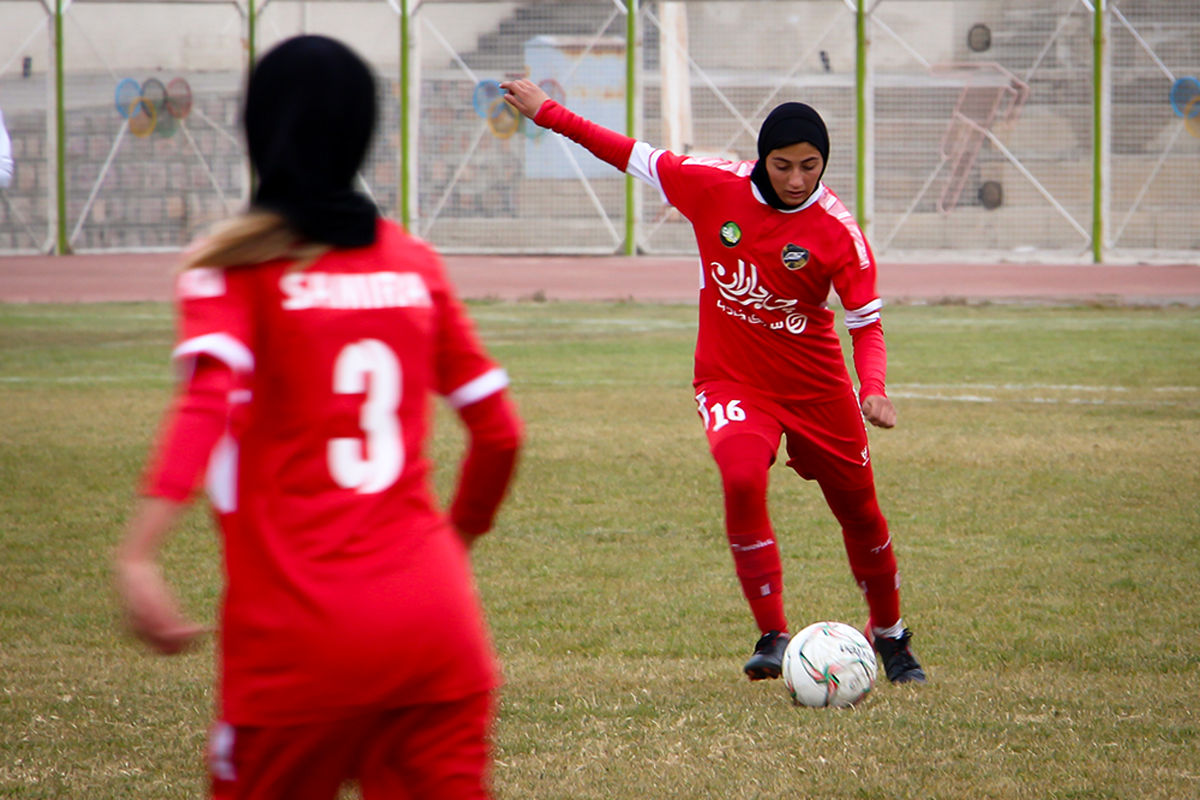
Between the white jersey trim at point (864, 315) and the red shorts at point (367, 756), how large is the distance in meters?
3.16

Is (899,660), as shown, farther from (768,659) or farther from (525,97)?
(525,97)

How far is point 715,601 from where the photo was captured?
21.8ft

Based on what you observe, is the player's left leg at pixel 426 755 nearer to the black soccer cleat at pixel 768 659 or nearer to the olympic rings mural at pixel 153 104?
the black soccer cleat at pixel 768 659

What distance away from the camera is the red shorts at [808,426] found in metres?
5.34

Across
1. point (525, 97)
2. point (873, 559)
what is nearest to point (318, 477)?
point (525, 97)

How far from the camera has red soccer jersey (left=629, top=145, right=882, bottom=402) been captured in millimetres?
5312

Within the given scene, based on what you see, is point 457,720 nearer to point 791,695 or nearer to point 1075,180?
point 791,695


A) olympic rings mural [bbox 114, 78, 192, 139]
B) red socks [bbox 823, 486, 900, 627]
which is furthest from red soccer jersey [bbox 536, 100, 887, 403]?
olympic rings mural [bbox 114, 78, 192, 139]

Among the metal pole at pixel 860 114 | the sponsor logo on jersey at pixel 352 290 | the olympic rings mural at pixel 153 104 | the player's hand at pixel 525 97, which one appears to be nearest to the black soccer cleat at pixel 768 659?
the player's hand at pixel 525 97

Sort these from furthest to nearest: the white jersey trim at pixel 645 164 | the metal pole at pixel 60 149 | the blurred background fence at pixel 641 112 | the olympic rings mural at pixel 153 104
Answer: the olympic rings mural at pixel 153 104 → the metal pole at pixel 60 149 → the blurred background fence at pixel 641 112 → the white jersey trim at pixel 645 164

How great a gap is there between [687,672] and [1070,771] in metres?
1.58

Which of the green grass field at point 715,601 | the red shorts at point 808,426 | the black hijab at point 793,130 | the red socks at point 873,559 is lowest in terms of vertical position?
the green grass field at point 715,601

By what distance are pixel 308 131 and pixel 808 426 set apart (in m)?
3.26

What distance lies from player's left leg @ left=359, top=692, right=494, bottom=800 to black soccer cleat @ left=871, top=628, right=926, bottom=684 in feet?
10.4
